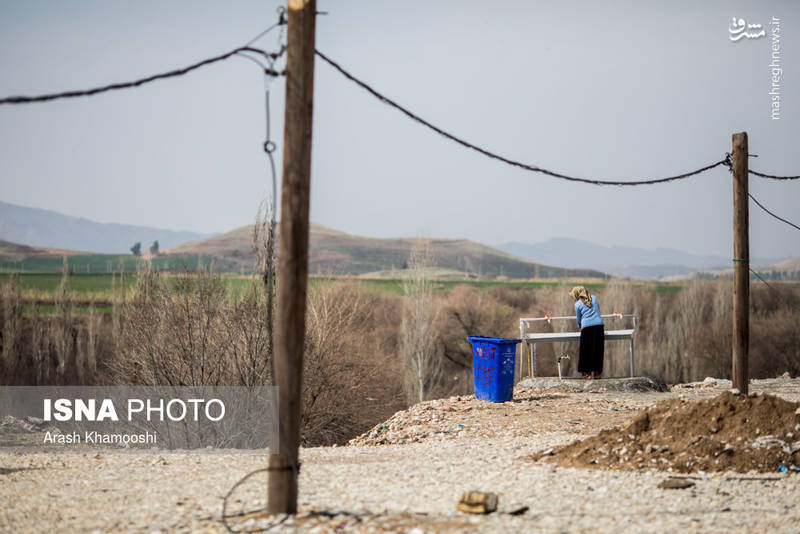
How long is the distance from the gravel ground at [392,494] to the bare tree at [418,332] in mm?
33709

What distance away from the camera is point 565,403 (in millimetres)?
15195

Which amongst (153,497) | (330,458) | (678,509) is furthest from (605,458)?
(153,497)

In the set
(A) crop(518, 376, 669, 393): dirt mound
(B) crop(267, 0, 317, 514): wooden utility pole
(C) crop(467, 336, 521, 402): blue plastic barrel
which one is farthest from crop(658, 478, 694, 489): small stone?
(A) crop(518, 376, 669, 393): dirt mound

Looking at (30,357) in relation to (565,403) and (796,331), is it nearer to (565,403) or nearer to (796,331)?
(565,403)

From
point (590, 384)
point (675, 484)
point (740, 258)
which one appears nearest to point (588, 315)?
point (590, 384)

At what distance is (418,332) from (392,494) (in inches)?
1503

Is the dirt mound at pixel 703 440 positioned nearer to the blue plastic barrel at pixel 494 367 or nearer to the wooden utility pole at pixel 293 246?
the wooden utility pole at pixel 293 246

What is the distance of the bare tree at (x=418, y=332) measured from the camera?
4516cm

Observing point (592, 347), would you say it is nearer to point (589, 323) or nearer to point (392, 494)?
point (589, 323)

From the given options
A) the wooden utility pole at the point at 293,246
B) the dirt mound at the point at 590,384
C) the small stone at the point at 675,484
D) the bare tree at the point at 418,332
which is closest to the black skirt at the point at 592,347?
the dirt mound at the point at 590,384

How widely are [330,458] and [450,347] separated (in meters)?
51.1

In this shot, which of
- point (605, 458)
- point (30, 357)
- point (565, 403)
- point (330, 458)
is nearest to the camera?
point (605, 458)

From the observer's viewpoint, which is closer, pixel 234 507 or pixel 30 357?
pixel 234 507

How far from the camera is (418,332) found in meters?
45.5
